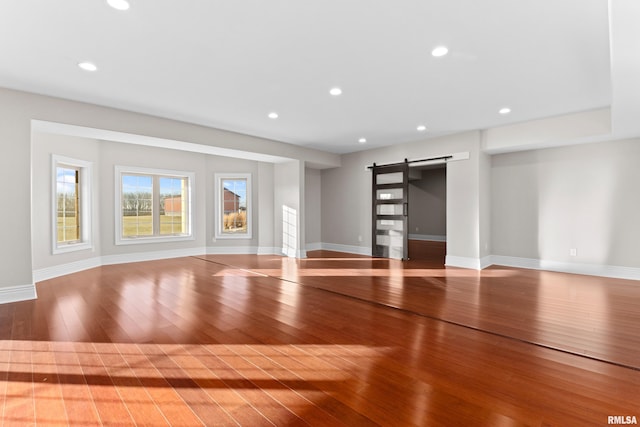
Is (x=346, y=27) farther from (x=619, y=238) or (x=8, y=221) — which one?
(x=619, y=238)

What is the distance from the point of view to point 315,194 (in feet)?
29.7

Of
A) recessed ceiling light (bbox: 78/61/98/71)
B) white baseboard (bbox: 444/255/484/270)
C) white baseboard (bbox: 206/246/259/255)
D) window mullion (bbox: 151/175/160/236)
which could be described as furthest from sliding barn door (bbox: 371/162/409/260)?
recessed ceiling light (bbox: 78/61/98/71)

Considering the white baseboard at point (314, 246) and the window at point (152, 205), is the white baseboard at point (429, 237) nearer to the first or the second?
the white baseboard at point (314, 246)

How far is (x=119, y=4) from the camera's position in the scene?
90.9 inches

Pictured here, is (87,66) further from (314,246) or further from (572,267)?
(572,267)

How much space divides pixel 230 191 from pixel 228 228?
1029mm

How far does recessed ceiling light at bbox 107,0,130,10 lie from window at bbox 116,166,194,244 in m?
5.25

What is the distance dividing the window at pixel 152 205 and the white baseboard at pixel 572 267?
753 cm

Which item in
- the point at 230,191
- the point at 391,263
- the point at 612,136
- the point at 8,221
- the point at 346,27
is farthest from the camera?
the point at 230,191

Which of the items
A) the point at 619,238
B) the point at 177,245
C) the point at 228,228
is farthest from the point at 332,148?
the point at 619,238

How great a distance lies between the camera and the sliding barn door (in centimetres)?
714

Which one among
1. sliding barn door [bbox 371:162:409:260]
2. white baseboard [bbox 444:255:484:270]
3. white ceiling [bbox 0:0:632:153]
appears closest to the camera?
white ceiling [bbox 0:0:632:153]

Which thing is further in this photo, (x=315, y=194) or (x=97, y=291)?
(x=315, y=194)

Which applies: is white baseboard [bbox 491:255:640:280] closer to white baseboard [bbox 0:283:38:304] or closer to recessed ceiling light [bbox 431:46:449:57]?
recessed ceiling light [bbox 431:46:449:57]
